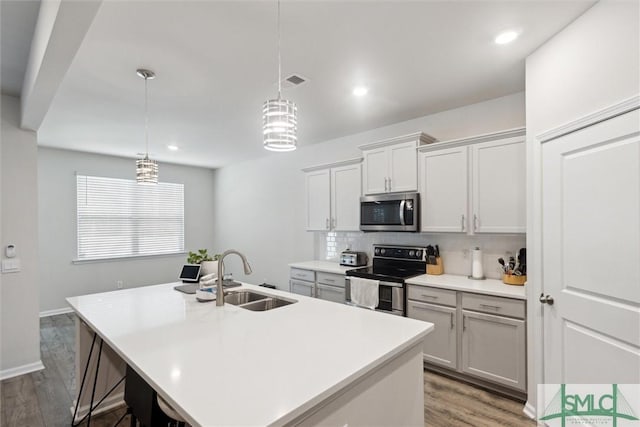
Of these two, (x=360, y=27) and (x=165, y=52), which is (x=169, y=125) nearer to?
(x=165, y=52)

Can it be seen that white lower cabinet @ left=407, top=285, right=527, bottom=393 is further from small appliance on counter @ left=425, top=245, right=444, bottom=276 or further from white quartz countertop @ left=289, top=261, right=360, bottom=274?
white quartz countertop @ left=289, top=261, right=360, bottom=274

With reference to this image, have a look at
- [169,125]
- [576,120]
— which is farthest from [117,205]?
[576,120]

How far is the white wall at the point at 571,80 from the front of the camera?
5.30 feet

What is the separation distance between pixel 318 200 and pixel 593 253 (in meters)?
3.07

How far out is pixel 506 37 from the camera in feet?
6.89

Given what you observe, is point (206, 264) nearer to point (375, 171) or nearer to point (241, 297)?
point (241, 297)

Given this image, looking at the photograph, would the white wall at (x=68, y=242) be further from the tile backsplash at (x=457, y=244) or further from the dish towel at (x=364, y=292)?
the dish towel at (x=364, y=292)

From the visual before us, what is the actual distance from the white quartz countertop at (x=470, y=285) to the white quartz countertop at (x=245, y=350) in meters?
1.24

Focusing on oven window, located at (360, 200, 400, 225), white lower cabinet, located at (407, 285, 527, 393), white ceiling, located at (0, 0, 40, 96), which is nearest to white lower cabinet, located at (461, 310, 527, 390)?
white lower cabinet, located at (407, 285, 527, 393)

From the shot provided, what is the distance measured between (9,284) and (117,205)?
287 cm

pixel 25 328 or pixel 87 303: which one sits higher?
pixel 87 303

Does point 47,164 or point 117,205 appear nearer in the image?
point 47,164

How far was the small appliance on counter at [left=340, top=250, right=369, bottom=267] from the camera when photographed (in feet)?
13.3

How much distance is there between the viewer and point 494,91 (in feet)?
9.75
